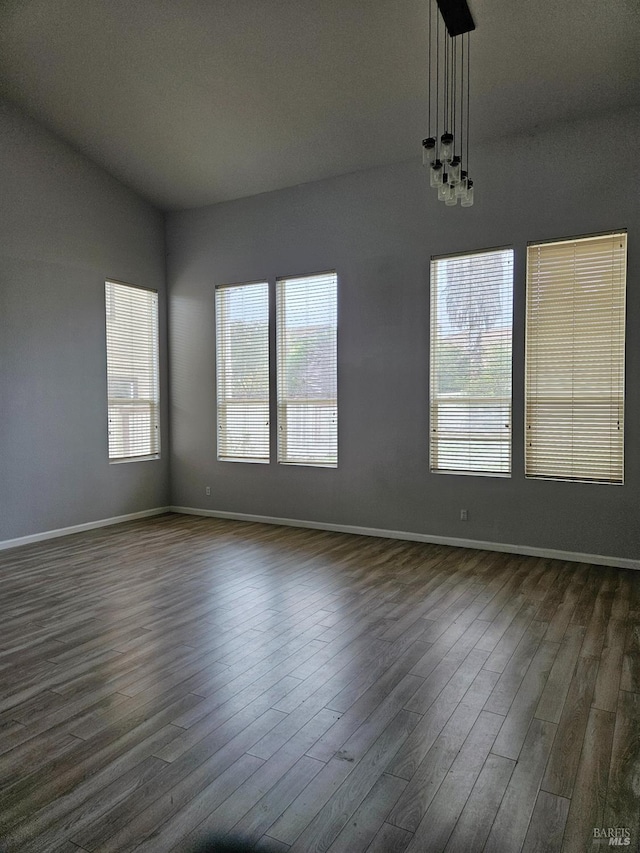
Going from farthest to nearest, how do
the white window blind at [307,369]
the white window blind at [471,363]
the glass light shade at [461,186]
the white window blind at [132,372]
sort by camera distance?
the white window blind at [132,372] < the white window blind at [307,369] < the white window blind at [471,363] < the glass light shade at [461,186]

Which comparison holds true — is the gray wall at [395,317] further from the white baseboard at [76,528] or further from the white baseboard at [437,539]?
the white baseboard at [76,528]

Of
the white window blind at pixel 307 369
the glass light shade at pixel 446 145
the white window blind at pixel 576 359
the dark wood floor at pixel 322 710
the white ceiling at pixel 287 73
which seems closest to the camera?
the dark wood floor at pixel 322 710

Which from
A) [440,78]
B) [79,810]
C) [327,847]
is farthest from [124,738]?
[440,78]

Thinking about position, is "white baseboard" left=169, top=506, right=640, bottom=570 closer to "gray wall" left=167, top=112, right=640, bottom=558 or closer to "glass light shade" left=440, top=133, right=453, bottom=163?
"gray wall" left=167, top=112, right=640, bottom=558

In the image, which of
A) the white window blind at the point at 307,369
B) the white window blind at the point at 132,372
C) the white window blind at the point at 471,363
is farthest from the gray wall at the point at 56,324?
the white window blind at the point at 471,363

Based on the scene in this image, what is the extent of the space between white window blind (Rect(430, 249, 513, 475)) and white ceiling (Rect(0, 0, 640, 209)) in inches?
47.2

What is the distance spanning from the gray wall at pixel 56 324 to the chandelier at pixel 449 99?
3.67 meters

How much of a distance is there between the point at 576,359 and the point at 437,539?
2.07 meters

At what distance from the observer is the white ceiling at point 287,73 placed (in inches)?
154

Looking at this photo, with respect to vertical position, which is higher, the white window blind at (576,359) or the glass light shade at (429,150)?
the glass light shade at (429,150)

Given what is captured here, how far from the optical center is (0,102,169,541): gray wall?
5.38 metres

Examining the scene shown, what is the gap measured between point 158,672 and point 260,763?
0.95m

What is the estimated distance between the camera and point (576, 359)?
4.85 metres

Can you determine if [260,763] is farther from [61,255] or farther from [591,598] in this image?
[61,255]
